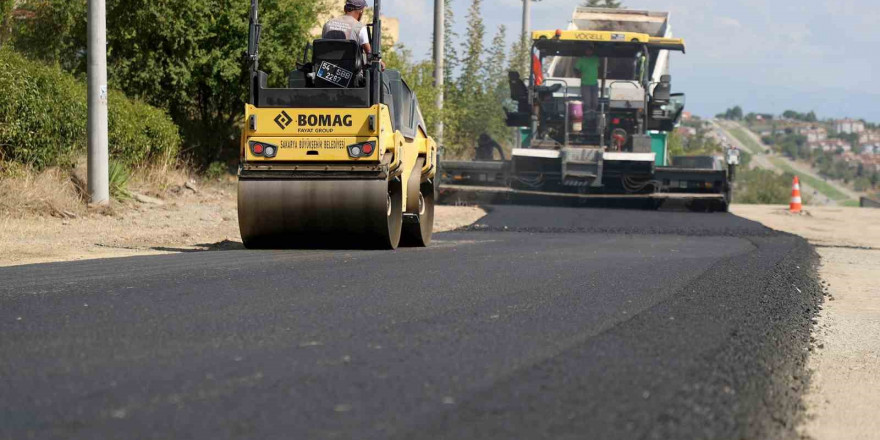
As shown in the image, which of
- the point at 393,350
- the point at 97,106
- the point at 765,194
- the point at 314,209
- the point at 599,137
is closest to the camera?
the point at 393,350

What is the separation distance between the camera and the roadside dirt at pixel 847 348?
474 centimetres

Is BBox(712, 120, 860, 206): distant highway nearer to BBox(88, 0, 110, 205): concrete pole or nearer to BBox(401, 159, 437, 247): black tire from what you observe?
BBox(401, 159, 437, 247): black tire

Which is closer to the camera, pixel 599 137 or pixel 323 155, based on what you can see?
pixel 323 155

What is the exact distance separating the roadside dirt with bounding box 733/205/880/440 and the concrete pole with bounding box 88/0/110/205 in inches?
338

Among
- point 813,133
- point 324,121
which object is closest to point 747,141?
point 813,133

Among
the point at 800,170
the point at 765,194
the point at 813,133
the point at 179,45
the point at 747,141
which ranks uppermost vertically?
the point at 813,133

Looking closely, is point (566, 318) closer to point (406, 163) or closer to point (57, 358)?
point (57, 358)

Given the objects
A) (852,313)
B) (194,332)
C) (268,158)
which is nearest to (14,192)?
(268,158)

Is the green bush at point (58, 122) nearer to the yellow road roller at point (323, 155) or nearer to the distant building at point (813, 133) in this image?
the yellow road roller at point (323, 155)

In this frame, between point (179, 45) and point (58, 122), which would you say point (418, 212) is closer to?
point (58, 122)

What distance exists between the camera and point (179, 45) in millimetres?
17359

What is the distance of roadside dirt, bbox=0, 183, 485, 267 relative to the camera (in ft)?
34.2

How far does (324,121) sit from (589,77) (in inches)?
444

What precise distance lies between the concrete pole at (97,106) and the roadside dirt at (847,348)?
8584 millimetres
